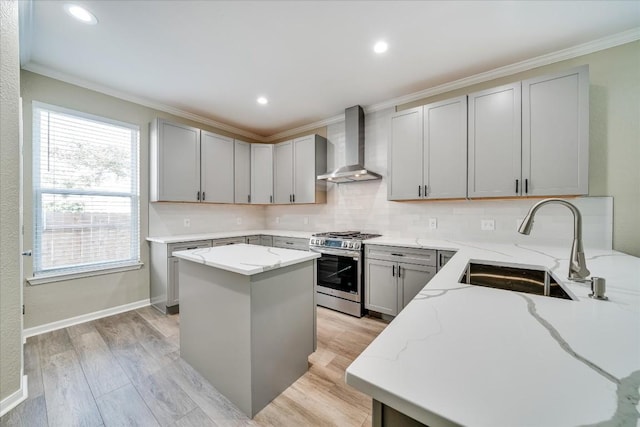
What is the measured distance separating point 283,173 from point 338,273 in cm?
195

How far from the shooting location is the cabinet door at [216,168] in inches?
140

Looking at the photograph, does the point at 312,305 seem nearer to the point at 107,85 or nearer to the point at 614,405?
the point at 614,405

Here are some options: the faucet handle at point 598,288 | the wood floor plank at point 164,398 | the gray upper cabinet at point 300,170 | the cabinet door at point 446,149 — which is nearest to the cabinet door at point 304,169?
the gray upper cabinet at point 300,170

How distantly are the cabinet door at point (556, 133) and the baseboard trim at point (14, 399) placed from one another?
4144mm

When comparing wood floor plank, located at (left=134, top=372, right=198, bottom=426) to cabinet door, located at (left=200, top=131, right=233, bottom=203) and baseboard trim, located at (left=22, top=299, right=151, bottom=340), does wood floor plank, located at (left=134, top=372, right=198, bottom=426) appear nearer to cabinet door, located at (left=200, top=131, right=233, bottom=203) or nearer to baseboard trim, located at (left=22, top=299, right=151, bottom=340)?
baseboard trim, located at (left=22, top=299, right=151, bottom=340)

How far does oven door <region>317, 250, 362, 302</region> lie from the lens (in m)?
2.92

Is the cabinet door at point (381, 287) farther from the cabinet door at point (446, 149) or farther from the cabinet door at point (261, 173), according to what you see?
the cabinet door at point (261, 173)

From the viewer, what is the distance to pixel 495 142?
2381mm

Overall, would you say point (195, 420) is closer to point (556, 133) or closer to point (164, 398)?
point (164, 398)

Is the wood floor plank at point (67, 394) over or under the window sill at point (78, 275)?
under

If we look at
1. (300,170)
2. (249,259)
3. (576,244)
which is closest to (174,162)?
(300,170)

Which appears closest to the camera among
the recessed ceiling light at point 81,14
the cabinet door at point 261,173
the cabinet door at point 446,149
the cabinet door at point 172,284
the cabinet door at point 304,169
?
the recessed ceiling light at point 81,14

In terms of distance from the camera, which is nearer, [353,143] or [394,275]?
[394,275]

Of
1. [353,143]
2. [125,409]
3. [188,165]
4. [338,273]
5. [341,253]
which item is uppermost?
[353,143]
